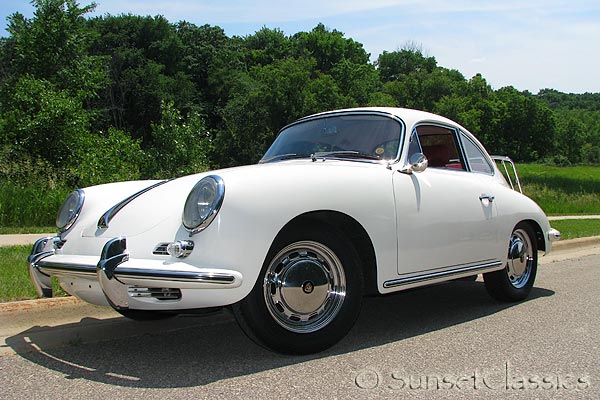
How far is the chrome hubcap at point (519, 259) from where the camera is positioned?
5.28 m

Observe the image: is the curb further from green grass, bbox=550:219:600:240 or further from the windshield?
green grass, bbox=550:219:600:240

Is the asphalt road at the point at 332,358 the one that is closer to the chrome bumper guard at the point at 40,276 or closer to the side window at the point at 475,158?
the chrome bumper guard at the point at 40,276

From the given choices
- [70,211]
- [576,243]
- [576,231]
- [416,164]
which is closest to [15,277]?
[70,211]

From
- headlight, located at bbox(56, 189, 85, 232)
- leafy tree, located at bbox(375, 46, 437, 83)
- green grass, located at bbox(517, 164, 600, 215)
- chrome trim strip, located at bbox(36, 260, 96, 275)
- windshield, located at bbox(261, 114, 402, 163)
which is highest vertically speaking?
leafy tree, located at bbox(375, 46, 437, 83)

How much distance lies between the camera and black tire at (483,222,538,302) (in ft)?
17.2

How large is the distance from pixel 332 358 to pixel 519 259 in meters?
2.52

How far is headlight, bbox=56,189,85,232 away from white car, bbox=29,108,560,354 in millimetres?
11

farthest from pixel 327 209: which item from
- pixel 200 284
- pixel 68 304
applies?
pixel 68 304

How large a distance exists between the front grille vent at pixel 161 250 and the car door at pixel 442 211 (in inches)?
61.9

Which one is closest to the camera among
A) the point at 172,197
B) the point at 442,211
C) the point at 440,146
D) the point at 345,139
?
the point at 172,197

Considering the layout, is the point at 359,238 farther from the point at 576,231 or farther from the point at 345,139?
the point at 576,231

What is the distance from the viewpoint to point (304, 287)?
11.6 ft

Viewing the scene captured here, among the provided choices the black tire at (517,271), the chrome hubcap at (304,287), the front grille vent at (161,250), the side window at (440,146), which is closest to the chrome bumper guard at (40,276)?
the front grille vent at (161,250)

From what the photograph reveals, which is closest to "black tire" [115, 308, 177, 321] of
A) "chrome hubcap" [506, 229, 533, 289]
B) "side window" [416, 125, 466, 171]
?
"side window" [416, 125, 466, 171]
